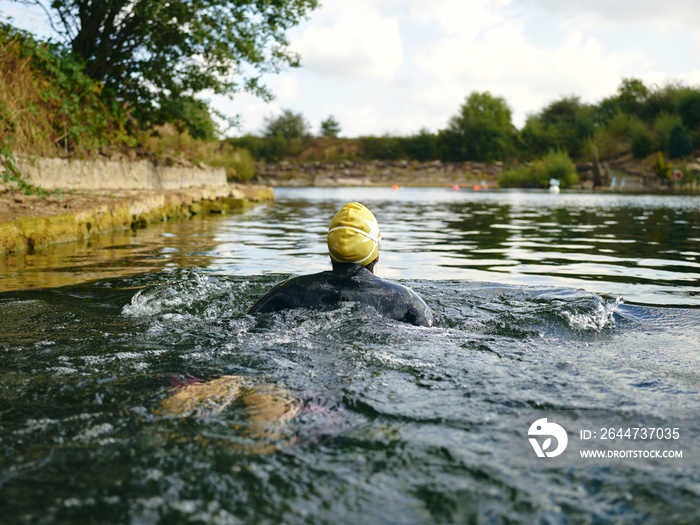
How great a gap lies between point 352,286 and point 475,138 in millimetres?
71645

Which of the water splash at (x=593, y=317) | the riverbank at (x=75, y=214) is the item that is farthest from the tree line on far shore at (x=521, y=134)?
the water splash at (x=593, y=317)

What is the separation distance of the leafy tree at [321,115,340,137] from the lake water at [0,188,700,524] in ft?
267

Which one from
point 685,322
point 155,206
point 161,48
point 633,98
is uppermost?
point 633,98

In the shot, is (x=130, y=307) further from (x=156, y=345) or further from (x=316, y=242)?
(x=316, y=242)

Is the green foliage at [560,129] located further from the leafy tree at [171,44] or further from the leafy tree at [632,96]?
the leafy tree at [171,44]

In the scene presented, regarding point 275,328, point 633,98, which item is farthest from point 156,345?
point 633,98

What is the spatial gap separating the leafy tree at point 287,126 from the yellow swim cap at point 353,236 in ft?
261

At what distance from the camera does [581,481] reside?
224cm

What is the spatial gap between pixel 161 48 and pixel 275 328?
14228 mm

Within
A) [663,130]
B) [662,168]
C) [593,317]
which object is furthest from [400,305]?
[663,130]

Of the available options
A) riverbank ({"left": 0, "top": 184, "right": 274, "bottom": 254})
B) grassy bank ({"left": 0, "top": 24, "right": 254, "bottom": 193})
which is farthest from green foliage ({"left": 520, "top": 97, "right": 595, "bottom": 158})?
riverbank ({"left": 0, "top": 184, "right": 274, "bottom": 254})

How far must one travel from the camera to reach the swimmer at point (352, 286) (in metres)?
4.18

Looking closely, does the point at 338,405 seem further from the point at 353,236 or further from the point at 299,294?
the point at 353,236

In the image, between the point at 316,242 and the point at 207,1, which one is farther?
the point at 207,1
